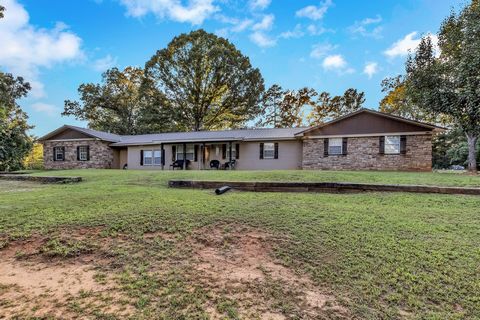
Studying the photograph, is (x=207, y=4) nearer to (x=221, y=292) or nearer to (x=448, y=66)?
(x=448, y=66)

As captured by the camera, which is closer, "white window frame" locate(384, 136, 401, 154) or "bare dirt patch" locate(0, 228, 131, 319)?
"bare dirt patch" locate(0, 228, 131, 319)

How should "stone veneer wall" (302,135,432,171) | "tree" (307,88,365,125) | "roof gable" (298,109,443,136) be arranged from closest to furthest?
"stone veneer wall" (302,135,432,171)
"roof gable" (298,109,443,136)
"tree" (307,88,365,125)

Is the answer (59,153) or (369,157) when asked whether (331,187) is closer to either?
(369,157)

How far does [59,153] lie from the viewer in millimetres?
21016

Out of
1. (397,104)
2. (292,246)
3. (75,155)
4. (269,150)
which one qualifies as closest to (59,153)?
(75,155)

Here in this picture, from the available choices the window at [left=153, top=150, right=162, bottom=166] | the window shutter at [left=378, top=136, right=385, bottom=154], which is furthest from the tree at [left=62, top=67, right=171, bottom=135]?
the window shutter at [left=378, top=136, right=385, bottom=154]

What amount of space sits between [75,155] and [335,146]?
19045mm

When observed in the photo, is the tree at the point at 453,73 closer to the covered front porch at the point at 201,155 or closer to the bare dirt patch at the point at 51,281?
the covered front porch at the point at 201,155

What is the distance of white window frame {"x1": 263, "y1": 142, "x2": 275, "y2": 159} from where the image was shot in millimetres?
16891

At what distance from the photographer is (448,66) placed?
13.4 m

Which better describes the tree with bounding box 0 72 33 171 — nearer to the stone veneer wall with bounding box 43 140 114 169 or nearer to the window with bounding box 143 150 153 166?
the stone veneer wall with bounding box 43 140 114 169

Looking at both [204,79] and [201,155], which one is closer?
[201,155]

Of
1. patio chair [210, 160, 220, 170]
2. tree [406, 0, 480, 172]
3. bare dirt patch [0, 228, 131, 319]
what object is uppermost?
tree [406, 0, 480, 172]

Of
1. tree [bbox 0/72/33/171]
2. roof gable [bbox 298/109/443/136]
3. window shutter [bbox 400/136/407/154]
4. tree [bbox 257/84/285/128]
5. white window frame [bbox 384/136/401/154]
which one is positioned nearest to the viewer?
roof gable [bbox 298/109/443/136]
